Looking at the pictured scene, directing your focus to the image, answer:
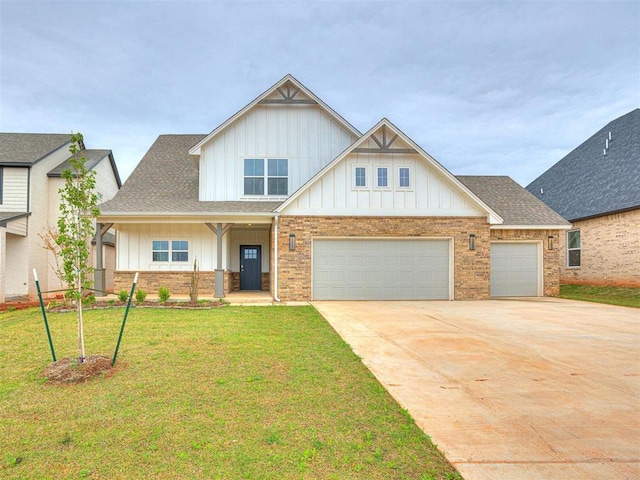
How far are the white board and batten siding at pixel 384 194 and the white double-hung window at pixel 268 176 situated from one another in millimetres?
2615

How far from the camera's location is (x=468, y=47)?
18.4m

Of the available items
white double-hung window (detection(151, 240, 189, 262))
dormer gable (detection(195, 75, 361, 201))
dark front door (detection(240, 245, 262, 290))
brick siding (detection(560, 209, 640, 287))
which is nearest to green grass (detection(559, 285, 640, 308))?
brick siding (detection(560, 209, 640, 287))

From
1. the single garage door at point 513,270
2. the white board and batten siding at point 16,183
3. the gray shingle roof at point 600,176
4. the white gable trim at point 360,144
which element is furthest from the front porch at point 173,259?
the gray shingle roof at point 600,176

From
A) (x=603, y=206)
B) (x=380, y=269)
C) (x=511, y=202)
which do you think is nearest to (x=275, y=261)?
(x=380, y=269)

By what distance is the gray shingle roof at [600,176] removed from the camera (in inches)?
655

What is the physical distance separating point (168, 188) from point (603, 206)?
19292 mm

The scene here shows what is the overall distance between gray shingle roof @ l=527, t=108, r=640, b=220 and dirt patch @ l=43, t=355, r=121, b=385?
60.5 ft

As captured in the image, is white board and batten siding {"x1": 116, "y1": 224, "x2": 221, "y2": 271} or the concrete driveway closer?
the concrete driveway

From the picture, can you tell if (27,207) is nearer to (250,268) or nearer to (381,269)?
(250,268)

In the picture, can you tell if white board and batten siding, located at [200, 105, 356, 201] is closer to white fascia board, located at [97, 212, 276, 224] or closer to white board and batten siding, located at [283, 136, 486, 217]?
white fascia board, located at [97, 212, 276, 224]

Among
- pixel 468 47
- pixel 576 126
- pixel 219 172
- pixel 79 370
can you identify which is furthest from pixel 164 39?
pixel 576 126

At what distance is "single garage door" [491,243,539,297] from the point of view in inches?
→ 616

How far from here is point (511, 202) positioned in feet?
55.4

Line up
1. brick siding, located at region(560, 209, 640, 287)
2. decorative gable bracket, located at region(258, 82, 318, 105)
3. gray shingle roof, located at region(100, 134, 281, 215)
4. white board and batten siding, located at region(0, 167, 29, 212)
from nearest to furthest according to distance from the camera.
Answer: gray shingle roof, located at region(100, 134, 281, 215)
brick siding, located at region(560, 209, 640, 287)
decorative gable bracket, located at region(258, 82, 318, 105)
white board and batten siding, located at region(0, 167, 29, 212)
